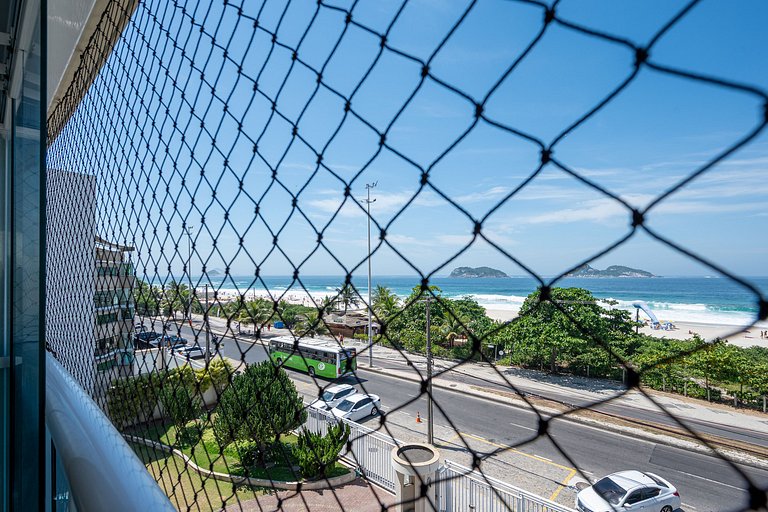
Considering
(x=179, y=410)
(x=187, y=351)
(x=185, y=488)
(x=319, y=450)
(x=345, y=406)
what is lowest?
(x=345, y=406)

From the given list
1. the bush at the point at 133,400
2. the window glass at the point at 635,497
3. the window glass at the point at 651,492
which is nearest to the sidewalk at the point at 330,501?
the bush at the point at 133,400

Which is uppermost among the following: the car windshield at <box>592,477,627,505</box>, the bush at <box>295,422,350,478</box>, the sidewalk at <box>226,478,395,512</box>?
the bush at <box>295,422,350,478</box>

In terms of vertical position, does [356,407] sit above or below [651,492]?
below

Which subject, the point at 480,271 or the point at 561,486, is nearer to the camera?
the point at 480,271

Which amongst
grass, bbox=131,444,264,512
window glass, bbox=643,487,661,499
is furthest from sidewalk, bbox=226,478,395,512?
window glass, bbox=643,487,661,499

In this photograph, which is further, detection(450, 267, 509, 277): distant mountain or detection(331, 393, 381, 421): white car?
detection(331, 393, 381, 421): white car

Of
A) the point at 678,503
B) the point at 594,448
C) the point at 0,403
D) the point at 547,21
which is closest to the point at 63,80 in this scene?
the point at 0,403

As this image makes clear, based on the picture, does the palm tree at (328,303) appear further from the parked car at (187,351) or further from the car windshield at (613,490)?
the car windshield at (613,490)

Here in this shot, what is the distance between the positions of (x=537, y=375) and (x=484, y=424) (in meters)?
2.01

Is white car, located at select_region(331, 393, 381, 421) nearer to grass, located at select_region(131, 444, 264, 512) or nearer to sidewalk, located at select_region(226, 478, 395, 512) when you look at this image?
sidewalk, located at select_region(226, 478, 395, 512)

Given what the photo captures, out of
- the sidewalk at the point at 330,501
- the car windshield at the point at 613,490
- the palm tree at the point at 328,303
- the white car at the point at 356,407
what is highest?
the palm tree at the point at 328,303

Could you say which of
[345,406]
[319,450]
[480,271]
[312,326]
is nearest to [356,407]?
[345,406]

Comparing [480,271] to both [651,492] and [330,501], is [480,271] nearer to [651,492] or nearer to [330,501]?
[651,492]

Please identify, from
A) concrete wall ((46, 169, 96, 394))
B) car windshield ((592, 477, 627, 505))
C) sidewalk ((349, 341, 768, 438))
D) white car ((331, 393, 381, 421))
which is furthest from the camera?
white car ((331, 393, 381, 421))
